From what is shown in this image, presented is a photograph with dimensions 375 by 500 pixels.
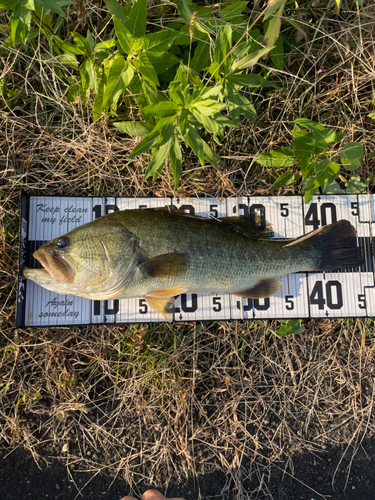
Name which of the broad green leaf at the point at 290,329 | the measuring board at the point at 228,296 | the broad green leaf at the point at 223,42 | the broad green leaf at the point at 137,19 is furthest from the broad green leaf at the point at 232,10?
the broad green leaf at the point at 290,329

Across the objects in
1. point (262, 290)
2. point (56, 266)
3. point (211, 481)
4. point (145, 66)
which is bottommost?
point (211, 481)

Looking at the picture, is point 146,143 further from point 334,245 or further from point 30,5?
point 334,245

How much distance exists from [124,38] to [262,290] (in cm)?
231

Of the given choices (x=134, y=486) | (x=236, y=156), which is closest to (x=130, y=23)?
(x=236, y=156)

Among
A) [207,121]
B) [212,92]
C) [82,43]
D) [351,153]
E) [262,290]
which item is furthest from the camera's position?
[262,290]

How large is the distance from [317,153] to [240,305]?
156cm

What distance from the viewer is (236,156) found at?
354cm

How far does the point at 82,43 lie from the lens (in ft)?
9.52

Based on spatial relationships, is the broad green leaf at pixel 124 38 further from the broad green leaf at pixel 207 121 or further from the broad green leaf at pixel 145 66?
the broad green leaf at pixel 207 121

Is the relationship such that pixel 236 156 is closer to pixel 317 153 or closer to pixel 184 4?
pixel 317 153

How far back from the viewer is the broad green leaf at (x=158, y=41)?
251 cm

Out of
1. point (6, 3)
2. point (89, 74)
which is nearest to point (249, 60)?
point (89, 74)

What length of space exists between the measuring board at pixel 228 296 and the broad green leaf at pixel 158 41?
1.32 m

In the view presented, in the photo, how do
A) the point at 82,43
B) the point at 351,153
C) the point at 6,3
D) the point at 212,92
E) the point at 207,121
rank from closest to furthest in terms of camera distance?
the point at 212,92 → the point at 207,121 → the point at 6,3 → the point at 82,43 → the point at 351,153
